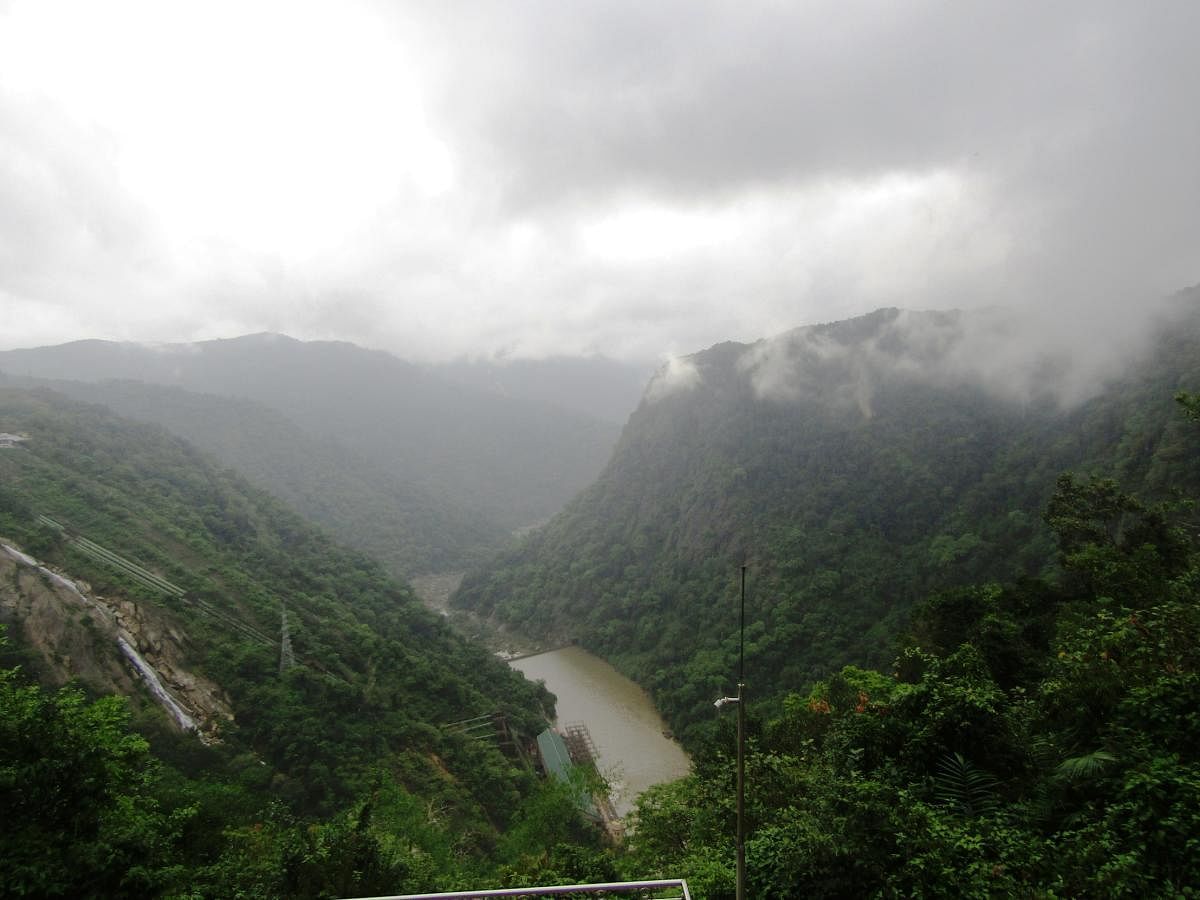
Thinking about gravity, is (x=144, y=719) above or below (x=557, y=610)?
above

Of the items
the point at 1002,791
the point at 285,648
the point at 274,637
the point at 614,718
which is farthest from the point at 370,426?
A: the point at 1002,791

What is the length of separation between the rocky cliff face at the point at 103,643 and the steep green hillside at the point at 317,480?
75.7 metres

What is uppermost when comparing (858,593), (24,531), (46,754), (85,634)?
(24,531)

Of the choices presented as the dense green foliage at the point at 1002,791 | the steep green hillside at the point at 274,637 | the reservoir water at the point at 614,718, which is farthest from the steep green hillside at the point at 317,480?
the dense green foliage at the point at 1002,791

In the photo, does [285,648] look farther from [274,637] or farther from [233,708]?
[233,708]

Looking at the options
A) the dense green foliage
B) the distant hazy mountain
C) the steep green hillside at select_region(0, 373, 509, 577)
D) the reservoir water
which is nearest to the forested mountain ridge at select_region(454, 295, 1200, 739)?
the reservoir water

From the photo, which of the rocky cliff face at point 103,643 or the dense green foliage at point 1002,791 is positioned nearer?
the dense green foliage at point 1002,791

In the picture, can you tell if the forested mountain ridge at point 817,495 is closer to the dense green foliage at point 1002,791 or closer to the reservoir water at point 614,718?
the reservoir water at point 614,718

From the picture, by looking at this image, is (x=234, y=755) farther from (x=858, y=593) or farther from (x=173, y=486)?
(x=858, y=593)

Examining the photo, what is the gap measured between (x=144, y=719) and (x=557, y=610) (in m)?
53.0

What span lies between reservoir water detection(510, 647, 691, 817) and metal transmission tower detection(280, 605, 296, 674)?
1933cm

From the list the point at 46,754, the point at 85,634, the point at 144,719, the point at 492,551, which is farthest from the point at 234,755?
the point at 492,551

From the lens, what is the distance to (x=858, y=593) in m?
47.4

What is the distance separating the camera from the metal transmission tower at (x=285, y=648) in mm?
29383
